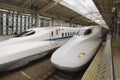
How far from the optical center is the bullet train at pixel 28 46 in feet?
19.6

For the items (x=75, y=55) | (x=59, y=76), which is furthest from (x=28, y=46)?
(x=75, y=55)

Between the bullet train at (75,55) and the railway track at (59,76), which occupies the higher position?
the bullet train at (75,55)

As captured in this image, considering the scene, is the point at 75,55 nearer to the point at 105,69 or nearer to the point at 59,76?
the point at 59,76

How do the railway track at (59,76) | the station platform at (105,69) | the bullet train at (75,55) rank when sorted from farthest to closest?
the railway track at (59,76) < the bullet train at (75,55) < the station platform at (105,69)

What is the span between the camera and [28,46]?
7152 millimetres

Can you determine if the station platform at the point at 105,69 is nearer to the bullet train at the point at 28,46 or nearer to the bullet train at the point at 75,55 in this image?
the bullet train at the point at 75,55

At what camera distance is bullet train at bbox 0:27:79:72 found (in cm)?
597

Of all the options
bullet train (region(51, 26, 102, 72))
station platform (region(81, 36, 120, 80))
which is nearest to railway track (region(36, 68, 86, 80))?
bullet train (region(51, 26, 102, 72))

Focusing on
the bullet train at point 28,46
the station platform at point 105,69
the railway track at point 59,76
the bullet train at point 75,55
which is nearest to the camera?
the station platform at point 105,69

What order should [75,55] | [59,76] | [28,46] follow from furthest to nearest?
[28,46]
[59,76]
[75,55]

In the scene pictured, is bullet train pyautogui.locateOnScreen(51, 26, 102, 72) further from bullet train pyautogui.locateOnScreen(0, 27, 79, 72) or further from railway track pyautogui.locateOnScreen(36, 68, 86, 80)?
bullet train pyautogui.locateOnScreen(0, 27, 79, 72)

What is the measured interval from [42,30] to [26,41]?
5.09 feet

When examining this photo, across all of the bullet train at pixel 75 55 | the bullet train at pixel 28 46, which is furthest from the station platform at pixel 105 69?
the bullet train at pixel 28 46

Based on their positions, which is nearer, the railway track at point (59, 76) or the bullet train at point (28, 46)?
the bullet train at point (28, 46)
